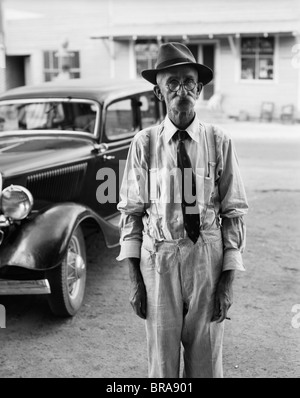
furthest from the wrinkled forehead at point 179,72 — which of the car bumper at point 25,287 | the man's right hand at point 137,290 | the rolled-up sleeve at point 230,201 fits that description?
the car bumper at point 25,287

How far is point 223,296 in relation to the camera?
227 centimetres

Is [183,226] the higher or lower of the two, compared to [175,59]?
lower

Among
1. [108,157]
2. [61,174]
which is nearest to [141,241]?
[61,174]

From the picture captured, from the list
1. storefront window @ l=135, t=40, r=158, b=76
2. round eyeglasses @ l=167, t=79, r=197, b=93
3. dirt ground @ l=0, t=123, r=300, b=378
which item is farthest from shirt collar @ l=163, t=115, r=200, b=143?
storefront window @ l=135, t=40, r=158, b=76

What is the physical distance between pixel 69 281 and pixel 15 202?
73 centimetres

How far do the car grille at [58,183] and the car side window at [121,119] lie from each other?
25.4 inches

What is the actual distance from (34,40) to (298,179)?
1421cm

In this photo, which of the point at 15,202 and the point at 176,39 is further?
the point at 176,39

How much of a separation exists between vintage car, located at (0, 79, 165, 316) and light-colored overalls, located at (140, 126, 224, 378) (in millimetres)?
1552

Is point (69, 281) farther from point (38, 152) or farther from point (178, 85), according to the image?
point (178, 85)

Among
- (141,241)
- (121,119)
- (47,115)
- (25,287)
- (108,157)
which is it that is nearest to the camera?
(141,241)

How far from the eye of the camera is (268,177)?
9.15 metres

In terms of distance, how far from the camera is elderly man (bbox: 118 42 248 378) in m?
2.24

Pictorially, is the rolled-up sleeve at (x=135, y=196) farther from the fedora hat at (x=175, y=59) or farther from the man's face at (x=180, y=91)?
the fedora hat at (x=175, y=59)
